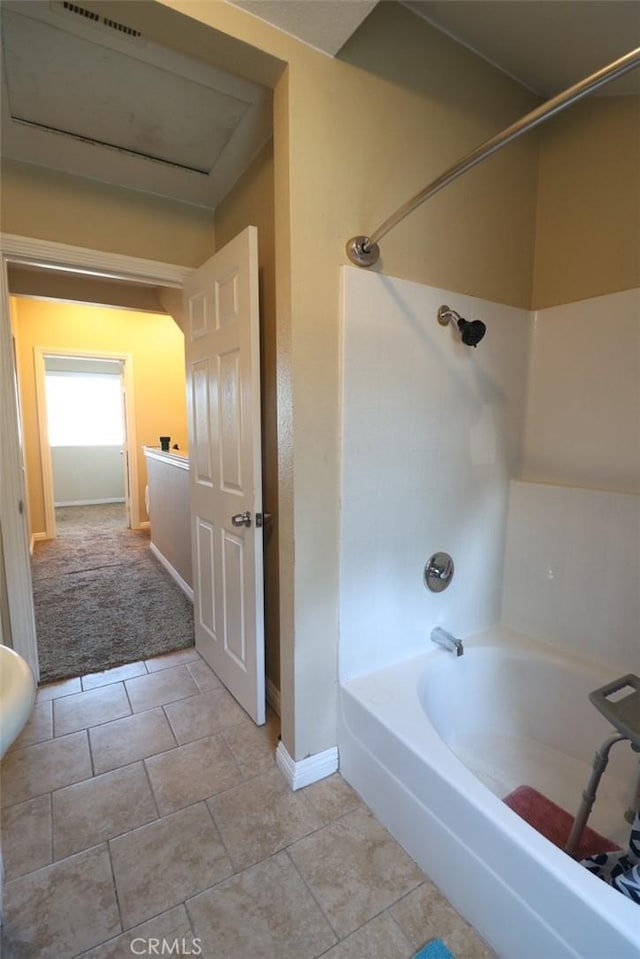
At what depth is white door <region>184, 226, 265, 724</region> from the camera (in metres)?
1.60

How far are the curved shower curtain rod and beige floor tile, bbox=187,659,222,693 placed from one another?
6.47 feet

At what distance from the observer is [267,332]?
173 cm

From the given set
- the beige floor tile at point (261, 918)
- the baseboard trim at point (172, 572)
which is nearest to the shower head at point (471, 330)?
the beige floor tile at point (261, 918)

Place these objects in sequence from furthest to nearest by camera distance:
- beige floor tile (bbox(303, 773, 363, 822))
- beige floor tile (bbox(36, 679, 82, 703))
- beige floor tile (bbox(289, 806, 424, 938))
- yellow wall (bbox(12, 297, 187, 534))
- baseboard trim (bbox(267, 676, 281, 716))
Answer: yellow wall (bbox(12, 297, 187, 534))
beige floor tile (bbox(36, 679, 82, 703))
baseboard trim (bbox(267, 676, 281, 716))
beige floor tile (bbox(303, 773, 363, 822))
beige floor tile (bbox(289, 806, 424, 938))

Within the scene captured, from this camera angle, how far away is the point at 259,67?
122cm

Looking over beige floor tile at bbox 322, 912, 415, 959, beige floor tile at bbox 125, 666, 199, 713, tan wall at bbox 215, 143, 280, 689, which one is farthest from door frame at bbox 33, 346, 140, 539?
beige floor tile at bbox 322, 912, 415, 959

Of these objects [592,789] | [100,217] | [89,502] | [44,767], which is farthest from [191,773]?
[89,502]

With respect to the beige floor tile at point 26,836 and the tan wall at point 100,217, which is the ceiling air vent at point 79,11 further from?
the beige floor tile at point 26,836

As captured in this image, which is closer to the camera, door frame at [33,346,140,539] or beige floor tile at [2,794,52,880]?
beige floor tile at [2,794,52,880]

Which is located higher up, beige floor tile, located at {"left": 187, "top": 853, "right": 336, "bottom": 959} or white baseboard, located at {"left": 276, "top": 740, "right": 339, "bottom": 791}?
white baseboard, located at {"left": 276, "top": 740, "right": 339, "bottom": 791}

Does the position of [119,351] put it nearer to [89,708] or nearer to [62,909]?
[89,708]

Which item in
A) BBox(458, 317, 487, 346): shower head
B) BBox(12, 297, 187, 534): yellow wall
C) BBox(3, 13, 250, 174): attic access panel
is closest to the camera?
BBox(3, 13, 250, 174): attic access panel

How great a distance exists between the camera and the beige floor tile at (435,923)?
3.40 ft

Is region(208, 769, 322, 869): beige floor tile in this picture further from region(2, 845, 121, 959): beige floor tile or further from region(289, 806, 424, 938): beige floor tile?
region(2, 845, 121, 959): beige floor tile
